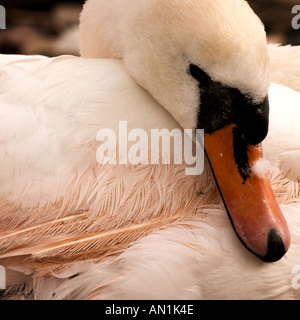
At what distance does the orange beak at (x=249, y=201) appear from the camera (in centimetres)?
114

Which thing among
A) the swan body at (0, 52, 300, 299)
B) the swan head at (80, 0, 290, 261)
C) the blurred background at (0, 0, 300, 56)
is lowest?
the blurred background at (0, 0, 300, 56)

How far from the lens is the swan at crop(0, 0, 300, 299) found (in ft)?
3.79

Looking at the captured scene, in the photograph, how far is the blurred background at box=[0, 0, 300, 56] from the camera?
317 centimetres

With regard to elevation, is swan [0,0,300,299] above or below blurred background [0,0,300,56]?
above

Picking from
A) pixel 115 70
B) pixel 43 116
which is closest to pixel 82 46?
pixel 115 70

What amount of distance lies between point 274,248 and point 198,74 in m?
0.35

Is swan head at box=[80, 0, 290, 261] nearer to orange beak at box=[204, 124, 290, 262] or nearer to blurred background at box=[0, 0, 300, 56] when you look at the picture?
orange beak at box=[204, 124, 290, 262]

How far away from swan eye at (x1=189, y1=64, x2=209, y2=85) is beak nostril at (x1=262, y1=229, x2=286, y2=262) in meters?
0.30

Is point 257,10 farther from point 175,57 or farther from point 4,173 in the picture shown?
point 4,173

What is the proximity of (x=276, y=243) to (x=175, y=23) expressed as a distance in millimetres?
453

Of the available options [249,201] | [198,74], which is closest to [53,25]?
[198,74]

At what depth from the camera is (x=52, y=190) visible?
3.80 feet

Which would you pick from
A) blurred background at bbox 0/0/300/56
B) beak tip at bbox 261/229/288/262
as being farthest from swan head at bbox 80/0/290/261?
blurred background at bbox 0/0/300/56

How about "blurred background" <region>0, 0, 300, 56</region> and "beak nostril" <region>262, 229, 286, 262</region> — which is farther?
"blurred background" <region>0, 0, 300, 56</region>
